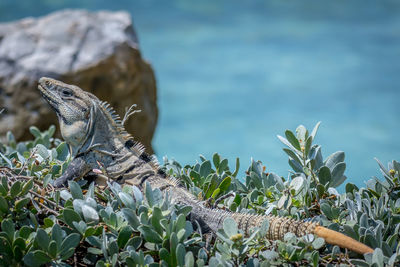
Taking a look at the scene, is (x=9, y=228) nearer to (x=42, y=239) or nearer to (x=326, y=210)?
(x=42, y=239)

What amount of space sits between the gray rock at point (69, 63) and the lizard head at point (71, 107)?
8.61ft

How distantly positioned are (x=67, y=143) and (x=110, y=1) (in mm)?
11221

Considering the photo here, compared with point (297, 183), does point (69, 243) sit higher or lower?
lower

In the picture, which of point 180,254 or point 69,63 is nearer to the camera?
point 180,254

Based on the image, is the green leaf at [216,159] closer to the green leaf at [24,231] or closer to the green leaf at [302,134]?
the green leaf at [302,134]

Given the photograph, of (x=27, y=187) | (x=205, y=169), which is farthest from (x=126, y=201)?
(x=205, y=169)

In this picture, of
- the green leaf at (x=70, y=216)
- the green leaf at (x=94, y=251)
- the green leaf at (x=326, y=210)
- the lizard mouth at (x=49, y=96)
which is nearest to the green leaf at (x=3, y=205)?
the green leaf at (x=70, y=216)

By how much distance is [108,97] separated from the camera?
5.41 m

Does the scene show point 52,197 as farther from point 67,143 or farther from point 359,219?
point 359,219

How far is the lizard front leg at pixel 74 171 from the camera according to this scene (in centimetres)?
219

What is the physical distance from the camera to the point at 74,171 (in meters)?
2.29

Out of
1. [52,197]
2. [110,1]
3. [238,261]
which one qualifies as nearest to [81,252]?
[52,197]

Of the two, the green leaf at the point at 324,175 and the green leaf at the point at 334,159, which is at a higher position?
the green leaf at the point at 334,159

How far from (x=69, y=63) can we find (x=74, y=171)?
3106mm
